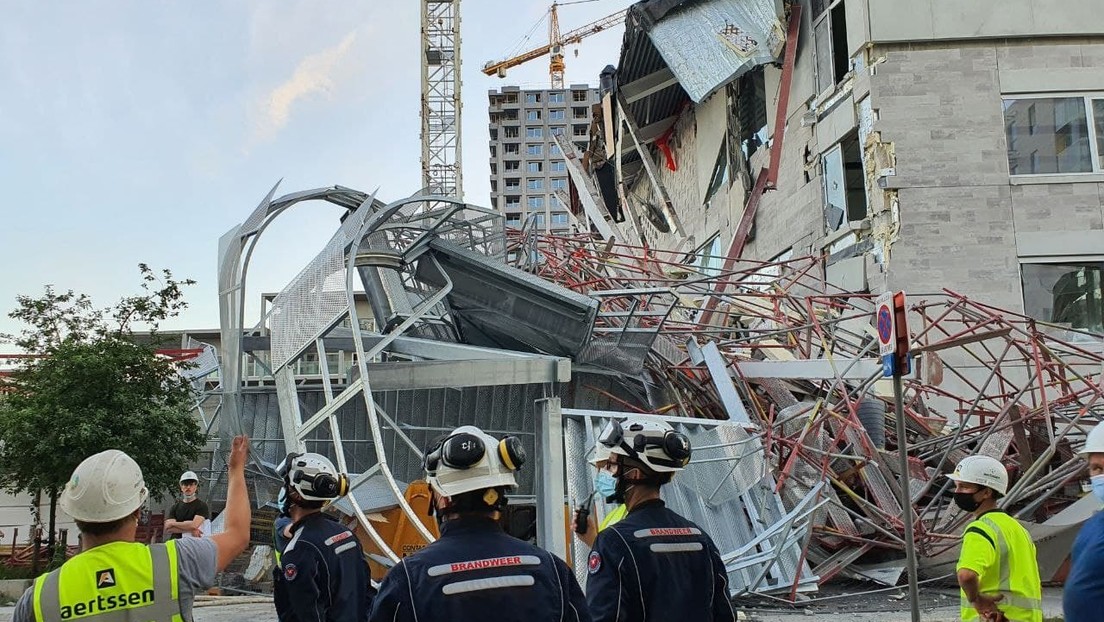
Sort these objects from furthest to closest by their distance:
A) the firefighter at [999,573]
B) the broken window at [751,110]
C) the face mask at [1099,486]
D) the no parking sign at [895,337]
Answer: the broken window at [751,110], the no parking sign at [895,337], the firefighter at [999,573], the face mask at [1099,486]

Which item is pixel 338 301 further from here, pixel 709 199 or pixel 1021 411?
pixel 709 199

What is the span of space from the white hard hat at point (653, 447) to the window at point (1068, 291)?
17.2 m

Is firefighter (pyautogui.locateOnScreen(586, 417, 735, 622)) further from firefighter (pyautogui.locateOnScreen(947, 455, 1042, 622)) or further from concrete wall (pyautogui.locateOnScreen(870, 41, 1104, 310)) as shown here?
concrete wall (pyautogui.locateOnScreen(870, 41, 1104, 310))

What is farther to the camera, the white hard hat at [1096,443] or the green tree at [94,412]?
the green tree at [94,412]

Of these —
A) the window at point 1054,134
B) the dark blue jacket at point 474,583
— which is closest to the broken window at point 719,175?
the window at point 1054,134

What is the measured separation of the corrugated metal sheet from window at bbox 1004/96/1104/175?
616cm

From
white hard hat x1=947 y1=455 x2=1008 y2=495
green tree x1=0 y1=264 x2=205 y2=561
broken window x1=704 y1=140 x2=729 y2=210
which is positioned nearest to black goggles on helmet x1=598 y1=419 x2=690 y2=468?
white hard hat x1=947 y1=455 x2=1008 y2=495

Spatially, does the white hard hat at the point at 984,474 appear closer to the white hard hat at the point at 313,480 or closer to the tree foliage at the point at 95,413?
the white hard hat at the point at 313,480

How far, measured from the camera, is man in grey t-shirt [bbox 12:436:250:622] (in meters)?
2.95

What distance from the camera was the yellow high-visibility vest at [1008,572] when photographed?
468 centimetres

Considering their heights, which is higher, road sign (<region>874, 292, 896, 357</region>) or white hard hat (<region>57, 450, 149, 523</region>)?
road sign (<region>874, 292, 896, 357</region>)

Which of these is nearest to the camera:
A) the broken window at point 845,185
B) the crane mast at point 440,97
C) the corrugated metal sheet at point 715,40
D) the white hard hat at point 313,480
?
the white hard hat at point 313,480

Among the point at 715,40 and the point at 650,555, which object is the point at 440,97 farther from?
the point at 650,555

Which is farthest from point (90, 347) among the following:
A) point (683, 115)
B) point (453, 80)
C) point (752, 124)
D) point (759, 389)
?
point (453, 80)
